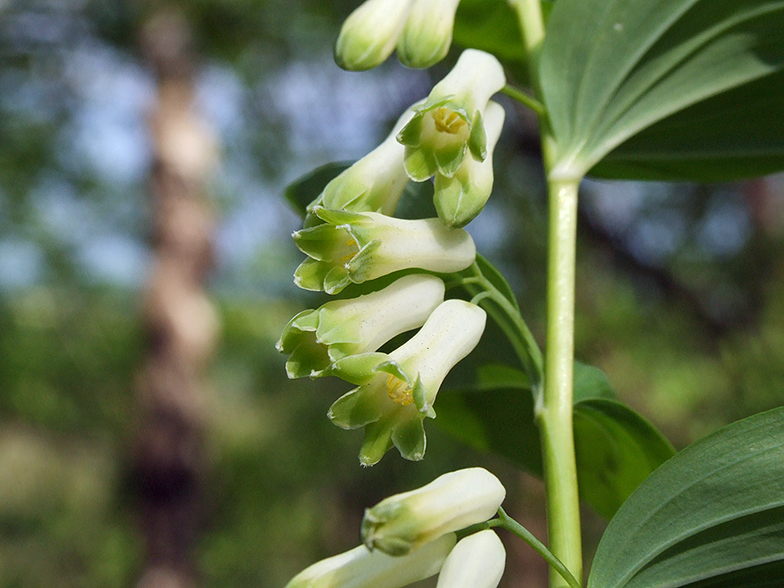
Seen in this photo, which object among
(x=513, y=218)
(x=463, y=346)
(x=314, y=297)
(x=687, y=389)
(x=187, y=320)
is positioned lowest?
(x=463, y=346)

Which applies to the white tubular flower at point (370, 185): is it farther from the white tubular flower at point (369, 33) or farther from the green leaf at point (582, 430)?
the green leaf at point (582, 430)

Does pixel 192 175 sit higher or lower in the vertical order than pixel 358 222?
higher

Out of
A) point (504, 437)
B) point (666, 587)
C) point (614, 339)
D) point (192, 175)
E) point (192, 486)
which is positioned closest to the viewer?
point (666, 587)

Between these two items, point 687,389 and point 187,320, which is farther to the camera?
point 187,320

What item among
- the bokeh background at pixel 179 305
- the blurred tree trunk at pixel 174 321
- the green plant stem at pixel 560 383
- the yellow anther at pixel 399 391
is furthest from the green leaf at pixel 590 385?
the blurred tree trunk at pixel 174 321

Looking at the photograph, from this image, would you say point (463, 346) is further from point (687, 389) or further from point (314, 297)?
point (687, 389)

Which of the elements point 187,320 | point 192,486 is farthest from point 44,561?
point 187,320
